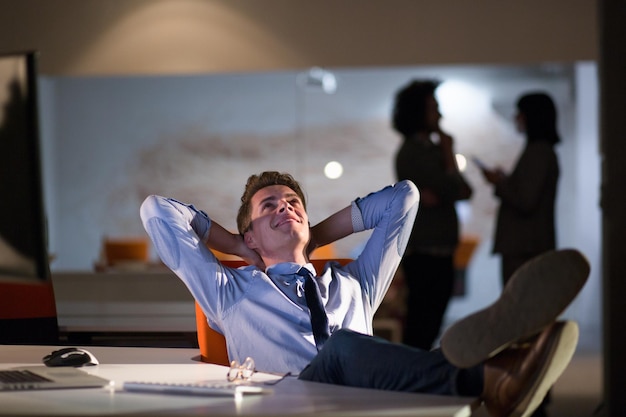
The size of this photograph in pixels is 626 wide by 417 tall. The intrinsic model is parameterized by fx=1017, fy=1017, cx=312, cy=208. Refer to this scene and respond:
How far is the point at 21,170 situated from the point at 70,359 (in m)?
0.93

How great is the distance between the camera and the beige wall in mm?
5262

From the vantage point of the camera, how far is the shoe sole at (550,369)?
172 cm

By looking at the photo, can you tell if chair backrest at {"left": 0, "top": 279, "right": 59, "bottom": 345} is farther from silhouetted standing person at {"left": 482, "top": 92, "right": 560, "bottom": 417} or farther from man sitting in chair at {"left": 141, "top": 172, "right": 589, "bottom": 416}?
silhouetted standing person at {"left": 482, "top": 92, "right": 560, "bottom": 417}

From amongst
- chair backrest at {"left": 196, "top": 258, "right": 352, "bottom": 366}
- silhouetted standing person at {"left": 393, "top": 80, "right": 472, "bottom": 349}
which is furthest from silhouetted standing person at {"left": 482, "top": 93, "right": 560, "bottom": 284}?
chair backrest at {"left": 196, "top": 258, "right": 352, "bottom": 366}

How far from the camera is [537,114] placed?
538 cm

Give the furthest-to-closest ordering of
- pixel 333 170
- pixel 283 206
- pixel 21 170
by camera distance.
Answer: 1. pixel 333 170
2. pixel 283 206
3. pixel 21 170

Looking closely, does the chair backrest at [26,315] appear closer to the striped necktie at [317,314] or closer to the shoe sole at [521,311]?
the striped necktie at [317,314]

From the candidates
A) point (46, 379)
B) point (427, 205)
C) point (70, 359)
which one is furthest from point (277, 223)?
point (427, 205)

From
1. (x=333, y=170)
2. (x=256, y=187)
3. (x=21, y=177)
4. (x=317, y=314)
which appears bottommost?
(x=317, y=314)

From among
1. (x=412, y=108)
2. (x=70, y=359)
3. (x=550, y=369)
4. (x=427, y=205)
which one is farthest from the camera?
(x=412, y=108)

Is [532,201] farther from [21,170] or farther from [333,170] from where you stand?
[21,170]

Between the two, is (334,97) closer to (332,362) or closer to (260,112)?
(260,112)

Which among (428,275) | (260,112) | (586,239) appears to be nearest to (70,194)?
(260,112)

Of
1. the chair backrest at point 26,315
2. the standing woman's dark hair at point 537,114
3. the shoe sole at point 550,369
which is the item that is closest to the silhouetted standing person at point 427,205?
the standing woman's dark hair at point 537,114
